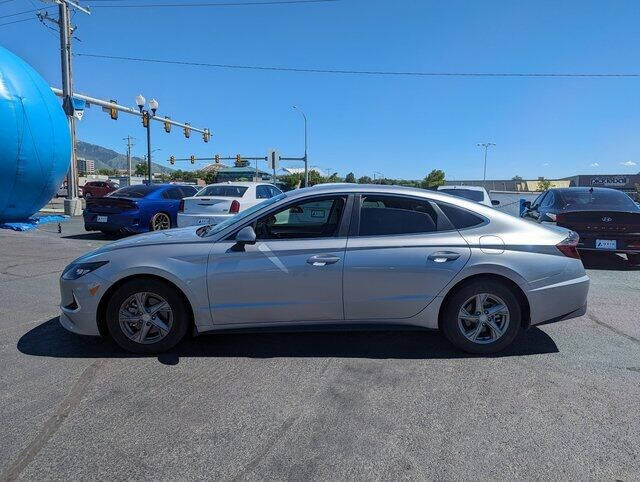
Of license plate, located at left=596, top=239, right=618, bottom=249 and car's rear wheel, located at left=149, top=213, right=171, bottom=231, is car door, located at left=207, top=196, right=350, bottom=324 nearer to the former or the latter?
license plate, located at left=596, top=239, right=618, bottom=249

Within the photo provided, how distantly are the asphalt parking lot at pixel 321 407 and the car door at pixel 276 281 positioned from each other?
1.34 ft

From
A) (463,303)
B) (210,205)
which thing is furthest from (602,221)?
(210,205)

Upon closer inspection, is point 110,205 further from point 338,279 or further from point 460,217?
point 460,217

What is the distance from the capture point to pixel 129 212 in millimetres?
11211

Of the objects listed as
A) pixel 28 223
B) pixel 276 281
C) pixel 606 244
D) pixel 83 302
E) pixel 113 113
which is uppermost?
pixel 113 113

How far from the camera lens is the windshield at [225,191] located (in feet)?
34.9

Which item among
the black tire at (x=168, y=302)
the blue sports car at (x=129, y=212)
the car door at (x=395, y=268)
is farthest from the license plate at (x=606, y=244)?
the blue sports car at (x=129, y=212)

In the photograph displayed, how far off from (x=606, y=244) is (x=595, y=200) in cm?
144

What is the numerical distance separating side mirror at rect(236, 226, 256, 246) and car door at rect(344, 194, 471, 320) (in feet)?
2.66

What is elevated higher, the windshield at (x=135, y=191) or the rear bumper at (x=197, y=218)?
the windshield at (x=135, y=191)

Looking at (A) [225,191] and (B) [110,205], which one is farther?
(B) [110,205]

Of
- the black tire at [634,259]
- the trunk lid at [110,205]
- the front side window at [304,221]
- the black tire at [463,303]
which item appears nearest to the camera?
the black tire at [463,303]

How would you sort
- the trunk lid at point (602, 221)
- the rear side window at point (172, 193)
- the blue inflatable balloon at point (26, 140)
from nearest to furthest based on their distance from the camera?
the trunk lid at point (602, 221) < the rear side window at point (172, 193) < the blue inflatable balloon at point (26, 140)

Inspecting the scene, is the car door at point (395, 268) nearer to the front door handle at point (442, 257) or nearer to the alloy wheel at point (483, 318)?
the front door handle at point (442, 257)
